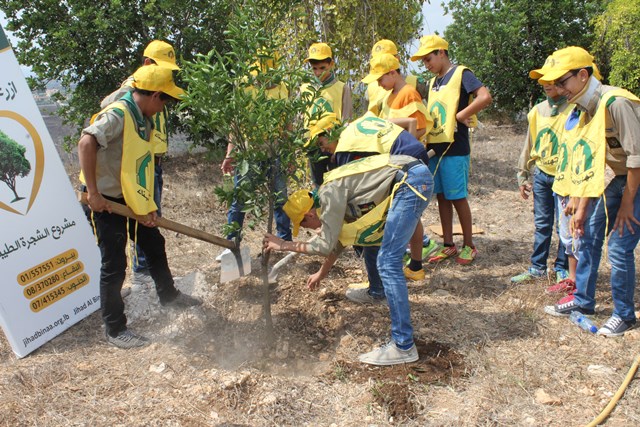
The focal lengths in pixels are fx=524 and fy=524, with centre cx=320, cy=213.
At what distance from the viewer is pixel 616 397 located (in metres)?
2.85

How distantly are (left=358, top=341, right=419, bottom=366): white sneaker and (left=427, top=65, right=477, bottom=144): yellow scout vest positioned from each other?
1910 mm

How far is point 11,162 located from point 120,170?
2.54 ft

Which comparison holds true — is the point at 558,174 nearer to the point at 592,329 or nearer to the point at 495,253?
the point at 592,329

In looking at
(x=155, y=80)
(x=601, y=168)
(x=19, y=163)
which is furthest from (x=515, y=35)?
(x=19, y=163)

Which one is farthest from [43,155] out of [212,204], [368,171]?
[212,204]

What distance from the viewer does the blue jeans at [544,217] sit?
13.7 ft

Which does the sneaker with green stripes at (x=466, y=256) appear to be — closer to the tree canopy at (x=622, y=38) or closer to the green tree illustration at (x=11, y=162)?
the green tree illustration at (x=11, y=162)

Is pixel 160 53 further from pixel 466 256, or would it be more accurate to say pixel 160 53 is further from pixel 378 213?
pixel 466 256

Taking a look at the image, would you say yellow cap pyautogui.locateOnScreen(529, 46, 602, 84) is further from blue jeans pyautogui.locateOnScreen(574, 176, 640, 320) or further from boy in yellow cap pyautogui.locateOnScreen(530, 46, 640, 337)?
blue jeans pyautogui.locateOnScreen(574, 176, 640, 320)

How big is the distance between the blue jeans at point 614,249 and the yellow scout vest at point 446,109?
1.35 meters

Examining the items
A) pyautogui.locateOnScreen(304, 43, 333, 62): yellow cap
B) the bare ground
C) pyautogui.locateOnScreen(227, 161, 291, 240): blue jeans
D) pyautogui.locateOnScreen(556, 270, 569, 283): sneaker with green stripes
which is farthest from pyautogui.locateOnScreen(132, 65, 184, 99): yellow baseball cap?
pyautogui.locateOnScreen(556, 270, 569, 283): sneaker with green stripes

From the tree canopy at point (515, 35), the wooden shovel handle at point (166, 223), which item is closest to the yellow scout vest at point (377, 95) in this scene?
the wooden shovel handle at point (166, 223)

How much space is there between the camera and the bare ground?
2.89 metres

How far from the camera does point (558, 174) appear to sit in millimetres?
3637
